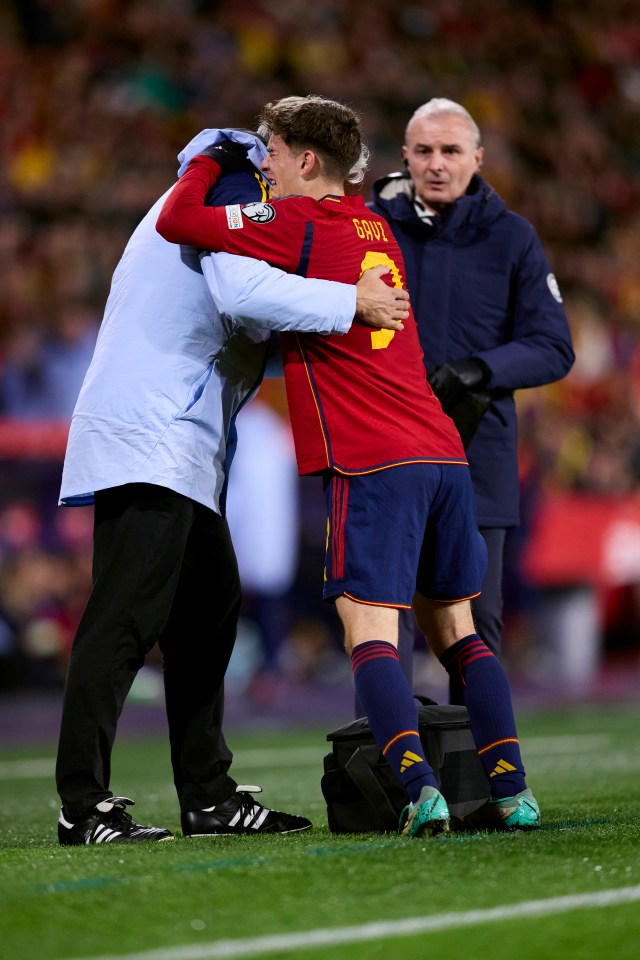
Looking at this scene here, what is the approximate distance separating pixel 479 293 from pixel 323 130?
1.06m

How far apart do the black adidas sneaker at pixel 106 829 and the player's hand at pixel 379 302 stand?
53.4 inches

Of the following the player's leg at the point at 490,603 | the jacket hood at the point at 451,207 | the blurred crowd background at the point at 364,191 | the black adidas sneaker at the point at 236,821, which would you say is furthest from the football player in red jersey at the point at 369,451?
the blurred crowd background at the point at 364,191

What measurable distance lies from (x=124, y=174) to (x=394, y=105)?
417cm

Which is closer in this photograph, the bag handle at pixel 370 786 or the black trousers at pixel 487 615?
the bag handle at pixel 370 786

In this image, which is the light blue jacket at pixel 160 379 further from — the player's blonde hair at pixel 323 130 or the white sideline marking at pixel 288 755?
the white sideline marking at pixel 288 755

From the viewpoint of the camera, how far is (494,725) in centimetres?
381

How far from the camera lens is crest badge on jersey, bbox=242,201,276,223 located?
3.72m

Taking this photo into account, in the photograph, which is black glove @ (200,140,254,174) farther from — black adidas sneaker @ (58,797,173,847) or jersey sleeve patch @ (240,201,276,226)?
black adidas sneaker @ (58,797,173,847)

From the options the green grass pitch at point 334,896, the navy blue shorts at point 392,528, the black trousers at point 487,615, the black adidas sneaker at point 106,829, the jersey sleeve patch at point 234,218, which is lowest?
the black adidas sneaker at point 106,829

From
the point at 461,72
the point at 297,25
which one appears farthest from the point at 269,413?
the point at 461,72

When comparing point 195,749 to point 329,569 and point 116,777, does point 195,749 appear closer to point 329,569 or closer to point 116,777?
point 329,569

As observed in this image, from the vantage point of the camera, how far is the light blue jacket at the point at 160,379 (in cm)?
386

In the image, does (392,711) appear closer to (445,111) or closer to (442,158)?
(442,158)

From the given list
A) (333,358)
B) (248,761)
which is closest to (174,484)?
(333,358)
